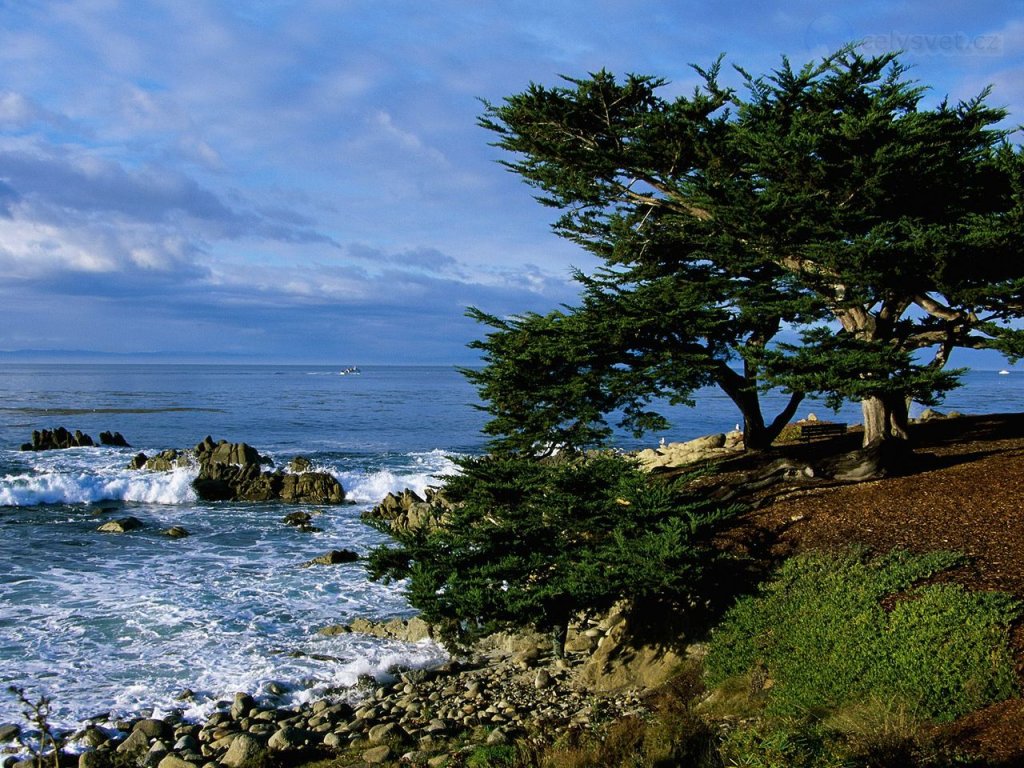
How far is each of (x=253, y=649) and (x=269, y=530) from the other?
9.56m

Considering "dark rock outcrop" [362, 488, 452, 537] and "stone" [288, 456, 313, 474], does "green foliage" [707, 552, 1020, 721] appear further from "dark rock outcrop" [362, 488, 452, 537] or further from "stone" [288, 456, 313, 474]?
"stone" [288, 456, 313, 474]

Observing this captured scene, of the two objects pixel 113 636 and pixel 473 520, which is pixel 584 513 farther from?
pixel 113 636

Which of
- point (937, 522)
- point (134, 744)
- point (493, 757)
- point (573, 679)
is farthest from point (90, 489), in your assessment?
point (937, 522)

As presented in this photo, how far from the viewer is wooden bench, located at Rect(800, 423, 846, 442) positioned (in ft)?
64.7

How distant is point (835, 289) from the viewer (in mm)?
12117

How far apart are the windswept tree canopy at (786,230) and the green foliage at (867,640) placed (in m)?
3.03

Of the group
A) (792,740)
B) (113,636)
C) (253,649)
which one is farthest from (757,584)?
(113,636)

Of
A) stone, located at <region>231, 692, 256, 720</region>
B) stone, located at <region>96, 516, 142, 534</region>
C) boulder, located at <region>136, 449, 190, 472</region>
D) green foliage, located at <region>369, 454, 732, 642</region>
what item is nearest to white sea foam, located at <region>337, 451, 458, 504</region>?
boulder, located at <region>136, 449, 190, 472</region>

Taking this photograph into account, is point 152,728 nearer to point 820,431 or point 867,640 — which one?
point 867,640

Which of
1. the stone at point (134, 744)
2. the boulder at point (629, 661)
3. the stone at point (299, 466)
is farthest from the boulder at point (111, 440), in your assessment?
the boulder at point (629, 661)

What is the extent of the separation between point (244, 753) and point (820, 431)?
17.0 meters

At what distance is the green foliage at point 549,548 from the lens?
29.6ft

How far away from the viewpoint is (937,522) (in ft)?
31.4

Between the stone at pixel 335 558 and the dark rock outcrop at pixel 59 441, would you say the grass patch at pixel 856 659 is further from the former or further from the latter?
the dark rock outcrop at pixel 59 441
